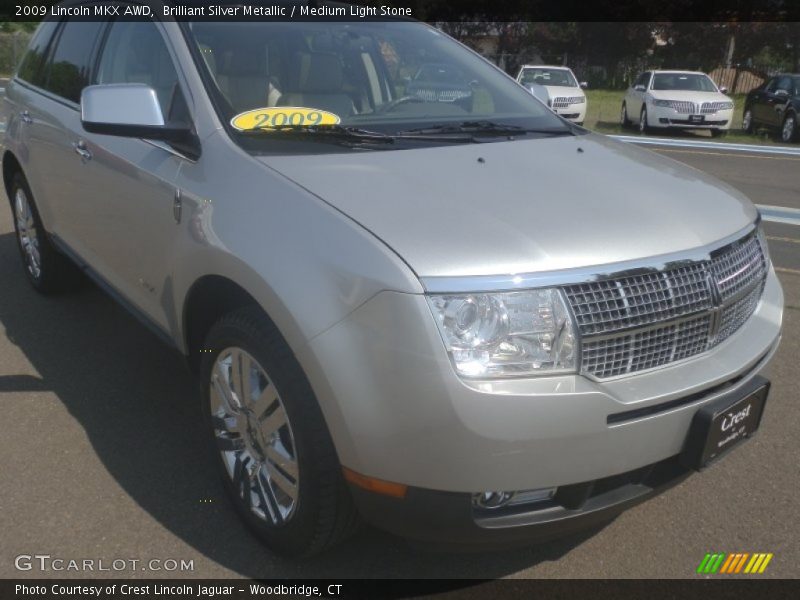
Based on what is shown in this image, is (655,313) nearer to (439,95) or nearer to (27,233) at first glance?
(439,95)

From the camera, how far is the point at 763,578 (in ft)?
8.93

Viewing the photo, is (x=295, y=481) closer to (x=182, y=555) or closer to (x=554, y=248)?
(x=182, y=555)

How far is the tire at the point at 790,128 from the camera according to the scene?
1689cm

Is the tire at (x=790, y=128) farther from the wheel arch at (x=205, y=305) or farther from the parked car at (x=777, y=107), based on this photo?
the wheel arch at (x=205, y=305)

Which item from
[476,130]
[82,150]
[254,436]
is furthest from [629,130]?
[254,436]

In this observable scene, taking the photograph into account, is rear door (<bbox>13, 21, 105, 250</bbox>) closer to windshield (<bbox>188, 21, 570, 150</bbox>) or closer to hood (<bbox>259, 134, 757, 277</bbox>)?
windshield (<bbox>188, 21, 570, 150</bbox>)

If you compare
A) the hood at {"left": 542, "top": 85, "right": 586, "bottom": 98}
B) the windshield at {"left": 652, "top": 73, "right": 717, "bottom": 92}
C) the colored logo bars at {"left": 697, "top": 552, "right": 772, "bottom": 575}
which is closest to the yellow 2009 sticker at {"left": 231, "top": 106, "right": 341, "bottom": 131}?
the colored logo bars at {"left": 697, "top": 552, "right": 772, "bottom": 575}

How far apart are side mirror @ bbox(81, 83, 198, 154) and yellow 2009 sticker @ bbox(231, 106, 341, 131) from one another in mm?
195

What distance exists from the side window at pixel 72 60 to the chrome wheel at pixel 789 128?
15.8 metres

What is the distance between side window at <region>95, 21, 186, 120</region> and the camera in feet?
10.8

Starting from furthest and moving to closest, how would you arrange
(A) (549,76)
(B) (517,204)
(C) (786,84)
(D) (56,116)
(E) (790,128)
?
(A) (549,76) < (C) (786,84) < (E) (790,128) < (D) (56,116) < (B) (517,204)

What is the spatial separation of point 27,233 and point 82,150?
174 cm

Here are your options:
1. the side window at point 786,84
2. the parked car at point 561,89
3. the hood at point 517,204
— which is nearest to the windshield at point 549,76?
the parked car at point 561,89

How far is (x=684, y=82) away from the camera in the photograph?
18.8 metres
